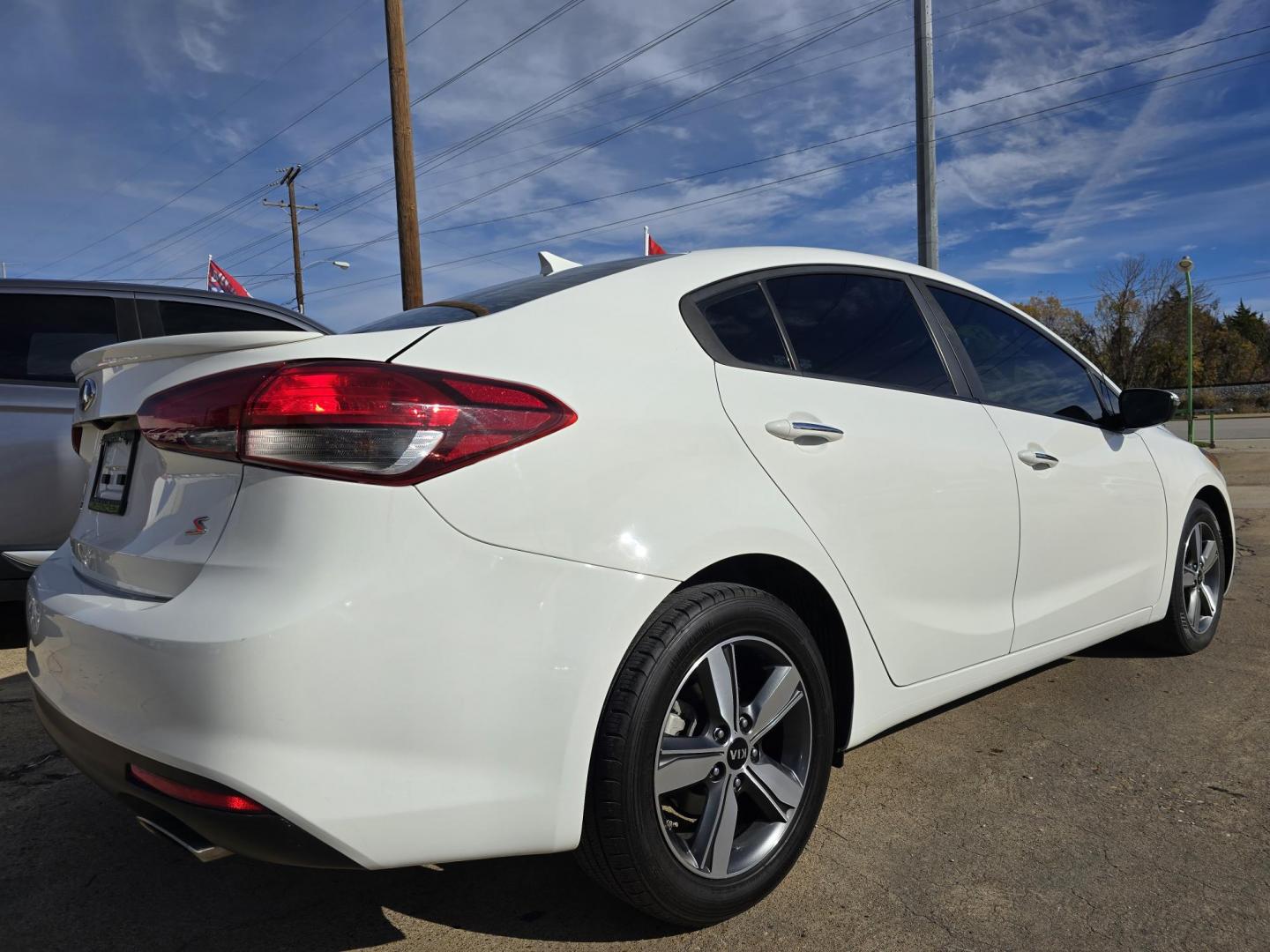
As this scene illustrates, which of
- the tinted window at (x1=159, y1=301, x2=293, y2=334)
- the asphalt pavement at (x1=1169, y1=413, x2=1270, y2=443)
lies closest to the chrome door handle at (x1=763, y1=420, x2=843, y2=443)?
the tinted window at (x1=159, y1=301, x2=293, y2=334)

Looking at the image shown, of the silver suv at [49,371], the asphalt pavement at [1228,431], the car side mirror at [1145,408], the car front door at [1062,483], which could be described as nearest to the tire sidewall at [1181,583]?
the car front door at [1062,483]

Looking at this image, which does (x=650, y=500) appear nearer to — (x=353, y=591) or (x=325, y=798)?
(x=353, y=591)

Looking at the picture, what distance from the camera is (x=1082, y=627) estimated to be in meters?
3.22

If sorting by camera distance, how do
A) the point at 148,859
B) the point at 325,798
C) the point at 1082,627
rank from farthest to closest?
the point at 1082,627, the point at 148,859, the point at 325,798

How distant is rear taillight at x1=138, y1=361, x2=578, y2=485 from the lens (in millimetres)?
1615

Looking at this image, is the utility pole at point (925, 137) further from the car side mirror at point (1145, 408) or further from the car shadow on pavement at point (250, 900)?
the car shadow on pavement at point (250, 900)

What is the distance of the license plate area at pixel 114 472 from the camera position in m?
2.03

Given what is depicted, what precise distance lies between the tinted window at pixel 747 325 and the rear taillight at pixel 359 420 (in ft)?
2.13

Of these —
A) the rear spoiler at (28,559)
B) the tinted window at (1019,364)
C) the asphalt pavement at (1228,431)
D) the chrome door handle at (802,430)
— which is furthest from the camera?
the asphalt pavement at (1228,431)

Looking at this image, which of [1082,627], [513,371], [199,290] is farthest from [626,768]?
[199,290]

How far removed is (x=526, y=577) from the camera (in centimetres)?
168

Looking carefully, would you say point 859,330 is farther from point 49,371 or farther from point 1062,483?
point 49,371

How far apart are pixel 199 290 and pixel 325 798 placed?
12.5 ft

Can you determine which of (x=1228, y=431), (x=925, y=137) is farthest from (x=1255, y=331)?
(x=925, y=137)
